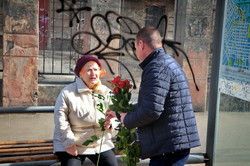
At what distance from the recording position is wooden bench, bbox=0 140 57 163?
353cm

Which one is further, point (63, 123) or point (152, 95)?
point (63, 123)

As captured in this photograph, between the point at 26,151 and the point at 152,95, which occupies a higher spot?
the point at 152,95

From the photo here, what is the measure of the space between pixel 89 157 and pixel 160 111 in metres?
1.15

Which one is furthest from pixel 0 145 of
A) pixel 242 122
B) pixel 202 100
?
pixel 202 100

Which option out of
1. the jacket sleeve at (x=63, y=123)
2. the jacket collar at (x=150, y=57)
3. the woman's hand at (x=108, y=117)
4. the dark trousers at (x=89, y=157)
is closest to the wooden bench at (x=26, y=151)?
the dark trousers at (x=89, y=157)

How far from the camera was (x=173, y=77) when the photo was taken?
2.70 m

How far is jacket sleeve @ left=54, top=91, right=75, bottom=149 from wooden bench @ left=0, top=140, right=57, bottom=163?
0.94 ft

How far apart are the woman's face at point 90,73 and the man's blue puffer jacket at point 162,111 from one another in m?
0.88

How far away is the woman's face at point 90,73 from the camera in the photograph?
141 inches

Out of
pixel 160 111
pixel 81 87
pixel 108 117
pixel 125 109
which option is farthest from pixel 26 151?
pixel 160 111

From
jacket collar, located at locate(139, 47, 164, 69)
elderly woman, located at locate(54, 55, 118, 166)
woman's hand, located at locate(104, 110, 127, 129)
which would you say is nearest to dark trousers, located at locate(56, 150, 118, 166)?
elderly woman, located at locate(54, 55, 118, 166)

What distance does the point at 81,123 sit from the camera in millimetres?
3490

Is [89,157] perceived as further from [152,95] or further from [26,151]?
[152,95]

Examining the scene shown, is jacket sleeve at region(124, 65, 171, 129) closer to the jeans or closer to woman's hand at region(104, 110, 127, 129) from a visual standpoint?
woman's hand at region(104, 110, 127, 129)
